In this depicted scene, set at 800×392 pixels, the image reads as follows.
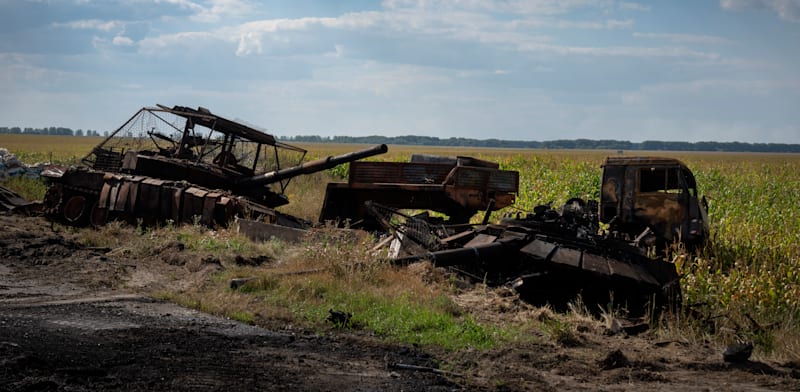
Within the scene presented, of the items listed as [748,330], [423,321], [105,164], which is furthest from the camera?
[105,164]

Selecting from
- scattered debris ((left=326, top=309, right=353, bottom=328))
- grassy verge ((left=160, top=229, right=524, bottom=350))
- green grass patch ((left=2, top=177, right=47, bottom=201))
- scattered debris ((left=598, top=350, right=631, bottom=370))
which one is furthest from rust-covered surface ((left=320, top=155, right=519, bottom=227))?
green grass patch ((left=2, top=177, right=47, bottom=201))

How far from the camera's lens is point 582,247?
1117cm

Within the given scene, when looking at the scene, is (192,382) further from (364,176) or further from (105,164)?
(105,164)

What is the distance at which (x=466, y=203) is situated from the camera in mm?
17469

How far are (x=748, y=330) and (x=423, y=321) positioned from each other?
4.03 meters

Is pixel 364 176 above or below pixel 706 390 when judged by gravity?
above

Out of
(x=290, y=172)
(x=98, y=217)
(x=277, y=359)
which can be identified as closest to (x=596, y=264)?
(x=277, y=359)

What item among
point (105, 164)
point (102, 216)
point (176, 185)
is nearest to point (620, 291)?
point (176, 185)

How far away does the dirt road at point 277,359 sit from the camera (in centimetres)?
655

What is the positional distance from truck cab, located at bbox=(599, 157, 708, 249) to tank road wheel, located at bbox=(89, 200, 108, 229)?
34.7ft

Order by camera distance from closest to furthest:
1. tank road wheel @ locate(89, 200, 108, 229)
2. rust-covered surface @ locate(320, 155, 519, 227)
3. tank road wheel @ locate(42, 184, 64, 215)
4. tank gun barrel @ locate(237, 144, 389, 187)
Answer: rust-covered surface @ locate(320, 155, 519, 227), tank road wheel @ locate(89, 200, 108, 229), tank road wheel @ locate(42, 184, 64, 215), tank gun barrel @ locate(237, 144, 389, 187)

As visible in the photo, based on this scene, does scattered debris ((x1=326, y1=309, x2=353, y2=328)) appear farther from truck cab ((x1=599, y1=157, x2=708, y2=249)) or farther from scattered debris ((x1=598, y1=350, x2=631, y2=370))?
truck cab ((x1=599, y1=157, x2=708, y2=249))

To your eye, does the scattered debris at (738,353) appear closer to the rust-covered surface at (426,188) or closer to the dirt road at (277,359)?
the dirt road at (277,359)

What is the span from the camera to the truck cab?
15047 millimetres
